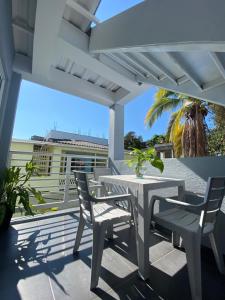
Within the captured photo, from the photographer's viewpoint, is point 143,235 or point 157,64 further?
point 157,64

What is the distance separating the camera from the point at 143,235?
1.70 meters

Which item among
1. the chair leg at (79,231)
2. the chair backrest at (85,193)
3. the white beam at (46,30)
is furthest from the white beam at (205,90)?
the chair leg at (79,231)

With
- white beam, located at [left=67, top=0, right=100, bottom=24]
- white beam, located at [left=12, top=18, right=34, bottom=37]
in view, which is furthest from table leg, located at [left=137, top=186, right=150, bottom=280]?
white beam, located at [left=12, top=18, right=34, bottom=37]

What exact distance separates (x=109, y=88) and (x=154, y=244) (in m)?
3.78

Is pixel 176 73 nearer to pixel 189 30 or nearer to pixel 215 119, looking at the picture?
pixel 189 30

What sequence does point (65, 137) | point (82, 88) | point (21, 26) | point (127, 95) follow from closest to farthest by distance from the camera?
1. point (21, 26)
2. point (82, 88)
3. point (127, 95)
4. point (65, 137)

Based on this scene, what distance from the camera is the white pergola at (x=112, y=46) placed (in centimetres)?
145

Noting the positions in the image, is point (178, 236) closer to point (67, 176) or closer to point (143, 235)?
point (143, 235)

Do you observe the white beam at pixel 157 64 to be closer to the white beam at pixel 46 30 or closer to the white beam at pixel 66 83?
the white beam at pixel 46 30

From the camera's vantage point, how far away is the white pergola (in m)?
1.45

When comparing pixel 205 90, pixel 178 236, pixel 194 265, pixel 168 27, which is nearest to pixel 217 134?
pixel 205 90

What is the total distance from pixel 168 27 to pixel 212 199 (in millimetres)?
1682

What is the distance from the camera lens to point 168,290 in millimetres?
1491

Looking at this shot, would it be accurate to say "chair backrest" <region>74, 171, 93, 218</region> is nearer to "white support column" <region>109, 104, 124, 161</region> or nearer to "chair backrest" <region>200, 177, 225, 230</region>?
"chair backrest" <region>200, 177, 225, 230</region>
